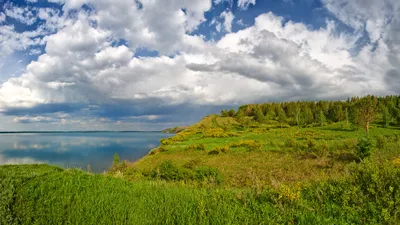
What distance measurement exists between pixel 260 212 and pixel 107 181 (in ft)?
17.2

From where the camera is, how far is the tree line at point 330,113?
61013mm

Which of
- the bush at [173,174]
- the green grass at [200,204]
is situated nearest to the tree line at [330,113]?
the bush at [173,174]

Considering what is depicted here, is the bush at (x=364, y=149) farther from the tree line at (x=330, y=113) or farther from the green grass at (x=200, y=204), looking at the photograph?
→ the tree line at (x=330, y=113)

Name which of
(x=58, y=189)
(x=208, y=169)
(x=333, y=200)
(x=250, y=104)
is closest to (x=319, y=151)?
(x=208, y=169)

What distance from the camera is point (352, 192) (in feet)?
19.8

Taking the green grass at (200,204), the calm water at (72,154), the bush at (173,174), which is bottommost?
the calm water at (72,154)

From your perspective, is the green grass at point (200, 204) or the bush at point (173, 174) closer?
the green grass at point (200, 204)

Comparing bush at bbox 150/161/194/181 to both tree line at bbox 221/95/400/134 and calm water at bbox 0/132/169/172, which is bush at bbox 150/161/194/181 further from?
tree line at bbox 221/95/400/134

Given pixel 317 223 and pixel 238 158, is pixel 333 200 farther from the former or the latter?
pixel 238 158

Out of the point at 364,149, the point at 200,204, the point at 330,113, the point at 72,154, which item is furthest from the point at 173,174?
the point at 330,113

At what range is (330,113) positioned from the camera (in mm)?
95188

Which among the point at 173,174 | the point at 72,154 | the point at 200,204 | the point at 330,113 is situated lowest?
the point at 72,154

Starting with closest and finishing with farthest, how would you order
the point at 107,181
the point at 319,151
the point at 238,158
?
1. the point at 107,181
2. the point at 319,151
3. the point at 238,158

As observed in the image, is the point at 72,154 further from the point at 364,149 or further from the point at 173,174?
the point at 364,149
